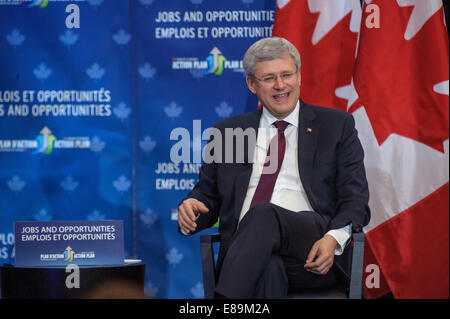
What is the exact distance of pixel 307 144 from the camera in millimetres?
2506

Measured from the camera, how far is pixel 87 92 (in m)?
3.68

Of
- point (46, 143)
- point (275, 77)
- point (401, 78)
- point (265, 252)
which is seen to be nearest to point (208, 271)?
point (265, 252)

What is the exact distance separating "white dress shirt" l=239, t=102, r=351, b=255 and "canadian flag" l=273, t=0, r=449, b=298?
2.38 feet

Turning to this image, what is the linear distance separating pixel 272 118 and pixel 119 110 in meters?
1.43

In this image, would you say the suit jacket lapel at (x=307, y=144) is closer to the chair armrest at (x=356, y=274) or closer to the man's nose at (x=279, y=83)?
the man's nose at (x=279, y=83)

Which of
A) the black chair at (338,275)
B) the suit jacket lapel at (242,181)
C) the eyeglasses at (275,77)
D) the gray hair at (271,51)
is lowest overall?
the black chair at (338,275)

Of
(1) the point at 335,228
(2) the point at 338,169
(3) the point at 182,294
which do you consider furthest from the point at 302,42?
(3) the point at 182,294

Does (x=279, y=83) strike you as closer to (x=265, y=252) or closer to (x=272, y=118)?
(x=272, y=118)

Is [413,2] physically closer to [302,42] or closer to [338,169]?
[302,42]

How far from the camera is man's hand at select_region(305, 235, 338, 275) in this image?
2.07 metres

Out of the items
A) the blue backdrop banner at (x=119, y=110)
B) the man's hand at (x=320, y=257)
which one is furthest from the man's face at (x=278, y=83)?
the blue backdrop banner at (x=119, y=110)

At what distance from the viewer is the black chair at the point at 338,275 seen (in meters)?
2.13

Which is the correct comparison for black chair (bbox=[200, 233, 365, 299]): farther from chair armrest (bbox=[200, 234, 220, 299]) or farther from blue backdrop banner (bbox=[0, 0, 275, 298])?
blue backdrop banner (bbox=[0, 0, 275, 298])
